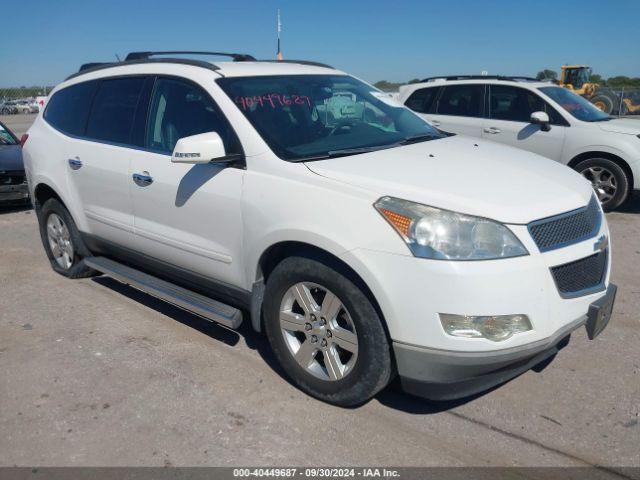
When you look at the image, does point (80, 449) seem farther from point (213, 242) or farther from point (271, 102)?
point (271, 102)

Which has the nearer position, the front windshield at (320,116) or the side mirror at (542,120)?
the front windshield at (320,116)

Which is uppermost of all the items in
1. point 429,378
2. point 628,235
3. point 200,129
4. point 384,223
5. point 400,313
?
point 200,129

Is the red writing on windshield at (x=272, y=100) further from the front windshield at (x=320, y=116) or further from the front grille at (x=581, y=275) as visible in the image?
the front grille at (x=581, y=275)

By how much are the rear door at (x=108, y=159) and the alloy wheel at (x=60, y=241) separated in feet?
2.04

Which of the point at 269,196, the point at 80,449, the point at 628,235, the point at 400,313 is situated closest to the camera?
the point at 400,313

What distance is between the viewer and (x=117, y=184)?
4.34m

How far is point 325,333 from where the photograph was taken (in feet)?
10.4

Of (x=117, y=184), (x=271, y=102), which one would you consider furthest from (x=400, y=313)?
(x=117, y=184)

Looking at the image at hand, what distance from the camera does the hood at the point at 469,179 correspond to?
2.81 metres

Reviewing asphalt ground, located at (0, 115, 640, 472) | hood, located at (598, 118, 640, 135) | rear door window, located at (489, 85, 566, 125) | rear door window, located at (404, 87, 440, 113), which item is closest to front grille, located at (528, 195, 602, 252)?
asphalt ground, located at (0, 115, 640, 472)

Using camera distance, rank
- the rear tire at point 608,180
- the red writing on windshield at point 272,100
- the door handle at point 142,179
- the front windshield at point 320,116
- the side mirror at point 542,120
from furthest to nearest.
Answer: the side mirror at point 542,120 < the rear tire at point 608,180 < the door handle at point 142,179 < the red writing on windshield at point 272,100 < the front windshield at point 320,116

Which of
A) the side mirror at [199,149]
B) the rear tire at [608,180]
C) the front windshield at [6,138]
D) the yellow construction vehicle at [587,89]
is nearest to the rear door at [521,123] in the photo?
the rear tire at [608,180]

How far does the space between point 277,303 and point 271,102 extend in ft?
4.29

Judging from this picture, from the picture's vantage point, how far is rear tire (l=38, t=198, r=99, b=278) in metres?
5.18
